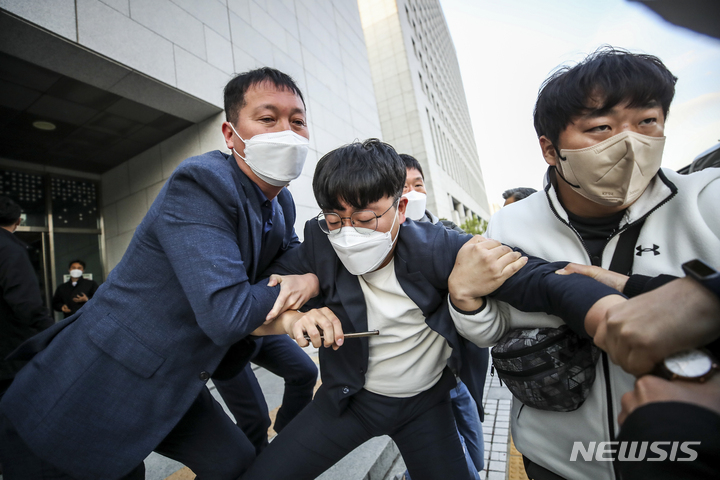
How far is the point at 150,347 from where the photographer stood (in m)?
1.22

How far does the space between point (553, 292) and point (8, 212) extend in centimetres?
338

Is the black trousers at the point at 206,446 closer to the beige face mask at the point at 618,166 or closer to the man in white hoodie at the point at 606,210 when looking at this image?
the man in white hoodie at the point at 606,210

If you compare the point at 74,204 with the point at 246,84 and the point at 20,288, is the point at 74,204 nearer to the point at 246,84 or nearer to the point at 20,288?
the point at 20,288

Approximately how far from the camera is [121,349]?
121cm

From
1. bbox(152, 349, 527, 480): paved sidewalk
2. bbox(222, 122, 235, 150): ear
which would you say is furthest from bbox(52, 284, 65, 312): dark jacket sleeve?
bbox(222, 122, 235, 150): ear

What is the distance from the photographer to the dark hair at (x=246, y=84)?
1.56 meters

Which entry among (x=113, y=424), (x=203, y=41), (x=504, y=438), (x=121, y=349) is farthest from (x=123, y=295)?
(x=203, y=41)

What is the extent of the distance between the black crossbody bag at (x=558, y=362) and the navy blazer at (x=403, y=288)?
5.3 inches

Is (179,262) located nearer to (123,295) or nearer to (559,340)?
(123,295)

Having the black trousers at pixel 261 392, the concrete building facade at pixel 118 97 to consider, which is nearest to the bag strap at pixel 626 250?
the black trousers at pixel 261 392

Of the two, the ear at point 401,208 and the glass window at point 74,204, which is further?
the glass window at point 74,204

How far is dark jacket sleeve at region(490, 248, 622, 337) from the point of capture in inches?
35.9

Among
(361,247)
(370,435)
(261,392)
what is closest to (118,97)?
(261,392)

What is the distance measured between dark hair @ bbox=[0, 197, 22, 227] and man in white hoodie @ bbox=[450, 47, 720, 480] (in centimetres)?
308
